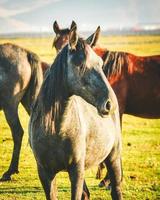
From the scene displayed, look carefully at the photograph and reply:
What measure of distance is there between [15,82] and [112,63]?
1916mm

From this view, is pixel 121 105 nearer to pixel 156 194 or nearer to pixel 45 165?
pixel 156 194

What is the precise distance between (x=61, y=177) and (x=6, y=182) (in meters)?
1.05

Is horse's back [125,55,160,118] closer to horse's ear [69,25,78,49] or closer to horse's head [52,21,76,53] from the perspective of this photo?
horse's head [52,21,76,53]

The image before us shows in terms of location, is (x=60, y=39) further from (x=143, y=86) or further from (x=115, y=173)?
(x=115, y=173)

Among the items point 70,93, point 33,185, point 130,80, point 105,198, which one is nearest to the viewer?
point 70,93

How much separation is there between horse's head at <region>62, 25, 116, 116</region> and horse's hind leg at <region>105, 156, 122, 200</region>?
1.63 m

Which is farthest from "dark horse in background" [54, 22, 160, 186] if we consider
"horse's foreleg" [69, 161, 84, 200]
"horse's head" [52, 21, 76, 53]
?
"horse's foreleg" [69, 161, 84, 200]

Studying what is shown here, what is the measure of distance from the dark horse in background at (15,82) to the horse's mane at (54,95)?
3789 millimetres

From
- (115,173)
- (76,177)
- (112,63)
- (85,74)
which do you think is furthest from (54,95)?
(112,63)

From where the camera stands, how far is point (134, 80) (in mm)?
8445

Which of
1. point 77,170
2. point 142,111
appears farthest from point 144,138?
point 77,170

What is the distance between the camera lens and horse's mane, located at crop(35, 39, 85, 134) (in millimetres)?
4484

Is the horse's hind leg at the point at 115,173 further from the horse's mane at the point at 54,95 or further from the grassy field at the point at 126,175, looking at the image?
the horse's mane at the point at 54,95

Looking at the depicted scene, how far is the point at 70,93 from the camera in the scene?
14.8 ft
